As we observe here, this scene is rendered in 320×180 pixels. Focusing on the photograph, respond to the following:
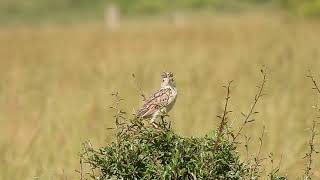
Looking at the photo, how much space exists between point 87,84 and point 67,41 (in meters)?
8.86

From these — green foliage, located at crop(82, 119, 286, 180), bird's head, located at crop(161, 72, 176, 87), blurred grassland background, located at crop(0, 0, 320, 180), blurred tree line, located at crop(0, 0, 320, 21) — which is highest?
blurred tree line, located at crop(0, 0, 320, 21)

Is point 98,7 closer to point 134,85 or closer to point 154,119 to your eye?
point 134,85

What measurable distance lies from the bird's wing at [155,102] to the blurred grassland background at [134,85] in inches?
10.3

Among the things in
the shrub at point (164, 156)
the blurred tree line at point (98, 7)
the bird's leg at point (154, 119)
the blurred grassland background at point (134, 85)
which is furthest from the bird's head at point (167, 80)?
the blurred tree line at point (98, 7)

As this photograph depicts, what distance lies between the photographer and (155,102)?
4027mm

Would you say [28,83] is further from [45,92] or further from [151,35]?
[151,35]

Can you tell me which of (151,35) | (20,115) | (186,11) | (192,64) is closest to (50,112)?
(20,115)

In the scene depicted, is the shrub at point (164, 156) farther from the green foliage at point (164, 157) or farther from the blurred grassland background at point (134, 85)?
the blurred grassland background at point (134, 85)

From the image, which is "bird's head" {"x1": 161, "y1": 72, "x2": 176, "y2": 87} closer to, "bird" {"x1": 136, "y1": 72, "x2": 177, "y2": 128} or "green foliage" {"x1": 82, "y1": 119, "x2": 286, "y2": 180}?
"bird" {"x1": 136, "y1": 72, "x2": 177, "y2": 128}

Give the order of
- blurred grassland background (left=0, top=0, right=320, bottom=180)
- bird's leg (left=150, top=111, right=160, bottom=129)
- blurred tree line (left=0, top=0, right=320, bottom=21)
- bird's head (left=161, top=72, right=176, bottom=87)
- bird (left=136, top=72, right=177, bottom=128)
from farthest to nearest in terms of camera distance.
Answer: blurred tree line (left=0, top=0, right=320, bottom=21) → blurred grassland background (left=0, top=0, right=320, bottom=180) → bird's head (left=161, top=72, right=176, bottom=87) → bird (left=136, top=72, right=177, bottom=128) → bird's leg (left=150, top=111, right=160, bottom=129)

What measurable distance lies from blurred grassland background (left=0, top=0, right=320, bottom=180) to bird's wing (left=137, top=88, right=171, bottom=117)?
0.86 feet

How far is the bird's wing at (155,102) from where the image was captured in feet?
13.2

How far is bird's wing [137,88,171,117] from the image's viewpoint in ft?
13.2

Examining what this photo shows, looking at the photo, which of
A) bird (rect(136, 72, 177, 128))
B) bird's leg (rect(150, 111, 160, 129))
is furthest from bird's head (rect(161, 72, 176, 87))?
bird's leg (rect(150, 111, 160, 129))
